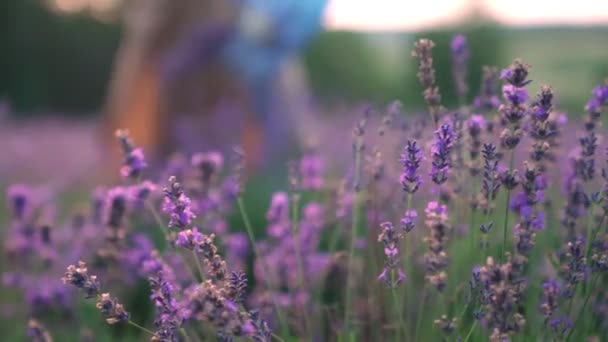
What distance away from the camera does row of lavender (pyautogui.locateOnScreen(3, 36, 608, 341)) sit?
→ 1.32 metres

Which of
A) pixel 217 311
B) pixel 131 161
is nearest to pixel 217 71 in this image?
pixel 131 161

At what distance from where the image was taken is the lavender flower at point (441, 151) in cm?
Answer: 133

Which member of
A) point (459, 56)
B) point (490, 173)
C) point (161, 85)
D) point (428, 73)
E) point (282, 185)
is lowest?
point (490, 173)

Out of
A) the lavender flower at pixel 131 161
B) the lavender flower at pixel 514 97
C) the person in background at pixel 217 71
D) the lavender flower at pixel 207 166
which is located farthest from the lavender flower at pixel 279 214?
the person in background at pixel 217 71

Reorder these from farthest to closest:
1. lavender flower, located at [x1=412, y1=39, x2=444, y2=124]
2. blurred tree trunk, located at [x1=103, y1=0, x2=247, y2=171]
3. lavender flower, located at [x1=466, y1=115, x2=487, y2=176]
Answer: blurred tree trunk, located at [x1=103, y1=0, x2=247, y2=171] → lavender flower, located at [x1=466, y1=115, x2=487, y2=176] → lavender flower, located at [x1=412, y1=39, x2=444, y2=124]

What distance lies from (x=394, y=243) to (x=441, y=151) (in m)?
0.18

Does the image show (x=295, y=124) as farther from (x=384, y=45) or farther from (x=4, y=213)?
(x=384, y=45)

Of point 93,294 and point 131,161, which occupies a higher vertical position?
point 131,161

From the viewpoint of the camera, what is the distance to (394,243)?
54.6 inches

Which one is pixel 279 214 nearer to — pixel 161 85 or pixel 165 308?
pixel 165 308

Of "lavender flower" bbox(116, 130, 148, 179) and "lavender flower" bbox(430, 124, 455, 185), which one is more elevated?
"lavender flower" bbox(116, 130, 148, 179)

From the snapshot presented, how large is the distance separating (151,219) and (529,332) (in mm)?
1792

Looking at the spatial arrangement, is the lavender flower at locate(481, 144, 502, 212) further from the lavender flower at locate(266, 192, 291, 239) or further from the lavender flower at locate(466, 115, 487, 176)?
the lavender flower at locate(266, 192, 291, 239)

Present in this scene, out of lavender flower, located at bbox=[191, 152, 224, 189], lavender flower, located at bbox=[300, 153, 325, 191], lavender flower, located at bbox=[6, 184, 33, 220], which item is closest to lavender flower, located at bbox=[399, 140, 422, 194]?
lavender flower, located at bbox=[191, 152, 224, 189]
